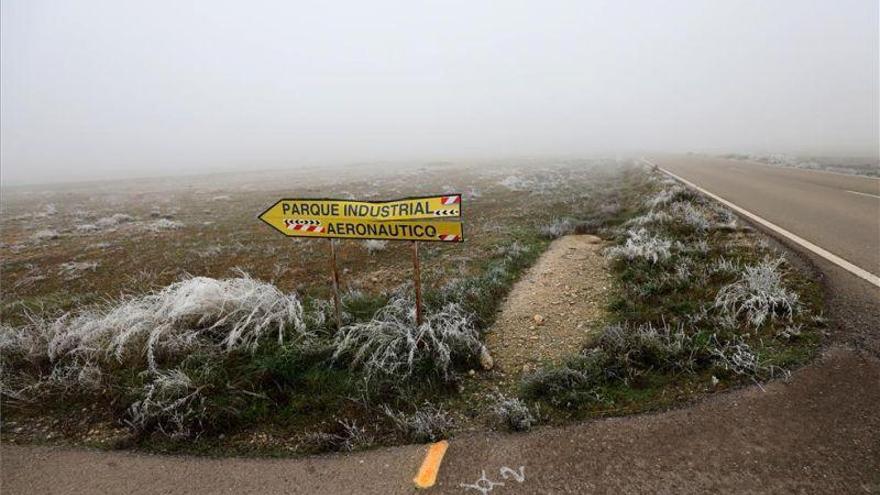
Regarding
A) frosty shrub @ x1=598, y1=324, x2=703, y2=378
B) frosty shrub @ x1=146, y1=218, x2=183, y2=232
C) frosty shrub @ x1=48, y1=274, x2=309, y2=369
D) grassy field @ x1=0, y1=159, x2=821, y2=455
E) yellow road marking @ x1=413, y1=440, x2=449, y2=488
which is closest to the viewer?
yellow road marking @ x1=413, y1=440, x2=449, y2=488

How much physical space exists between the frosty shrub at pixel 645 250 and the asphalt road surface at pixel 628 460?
2.91 metres

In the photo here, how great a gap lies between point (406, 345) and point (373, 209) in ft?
5.01

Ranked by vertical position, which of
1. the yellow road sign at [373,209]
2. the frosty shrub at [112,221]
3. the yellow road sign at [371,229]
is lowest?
the frosty shrub at [112,221]

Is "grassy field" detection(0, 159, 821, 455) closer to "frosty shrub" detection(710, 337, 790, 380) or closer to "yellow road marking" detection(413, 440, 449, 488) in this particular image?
"frosty shrub" detection(710, 337, 790, 380)

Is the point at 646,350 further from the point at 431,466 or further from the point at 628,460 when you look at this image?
the point at 431,466

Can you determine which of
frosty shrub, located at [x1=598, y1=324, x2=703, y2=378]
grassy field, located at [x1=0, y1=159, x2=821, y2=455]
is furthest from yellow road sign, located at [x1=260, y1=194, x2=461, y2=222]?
frosty shrub, located at [x1=598, y1=324, x2=703, y2=378]

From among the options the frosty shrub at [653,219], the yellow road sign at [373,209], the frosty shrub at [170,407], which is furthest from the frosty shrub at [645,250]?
the frosty shrub at [170,407]

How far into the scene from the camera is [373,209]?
454cm

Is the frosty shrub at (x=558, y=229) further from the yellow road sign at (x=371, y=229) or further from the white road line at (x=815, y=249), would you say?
the yellow road sign at (x=371, y=229)

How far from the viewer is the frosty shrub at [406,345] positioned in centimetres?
426

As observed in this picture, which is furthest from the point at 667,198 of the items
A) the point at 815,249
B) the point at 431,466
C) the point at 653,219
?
the point at 431,466

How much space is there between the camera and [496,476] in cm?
292

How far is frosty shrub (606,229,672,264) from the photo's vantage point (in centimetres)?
659

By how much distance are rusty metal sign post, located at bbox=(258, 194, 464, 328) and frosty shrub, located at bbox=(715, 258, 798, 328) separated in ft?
10.6
